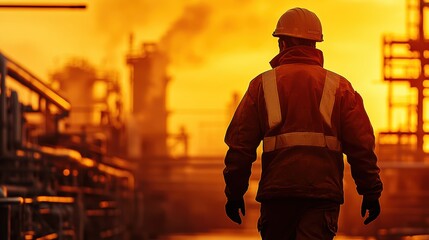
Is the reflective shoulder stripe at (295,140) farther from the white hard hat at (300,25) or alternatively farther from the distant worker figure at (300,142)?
the white hard hat at (300,25)

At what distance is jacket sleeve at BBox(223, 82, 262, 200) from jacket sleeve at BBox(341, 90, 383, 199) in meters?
0.44

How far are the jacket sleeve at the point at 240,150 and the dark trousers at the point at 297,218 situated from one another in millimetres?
169

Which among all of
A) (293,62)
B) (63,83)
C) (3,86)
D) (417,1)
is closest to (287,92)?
(293,62)

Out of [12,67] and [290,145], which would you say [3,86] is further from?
[290,145]

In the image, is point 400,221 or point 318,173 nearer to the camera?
point 318,173

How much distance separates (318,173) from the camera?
6.68 m

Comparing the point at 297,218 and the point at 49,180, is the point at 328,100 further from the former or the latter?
the point at 49,180

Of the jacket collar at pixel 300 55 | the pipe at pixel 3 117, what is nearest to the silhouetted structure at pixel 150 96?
the pipe at pixel 3 117

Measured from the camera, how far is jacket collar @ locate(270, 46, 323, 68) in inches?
272

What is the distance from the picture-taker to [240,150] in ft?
22.0

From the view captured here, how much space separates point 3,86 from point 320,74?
1619 cm

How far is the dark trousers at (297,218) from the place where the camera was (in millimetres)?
6613

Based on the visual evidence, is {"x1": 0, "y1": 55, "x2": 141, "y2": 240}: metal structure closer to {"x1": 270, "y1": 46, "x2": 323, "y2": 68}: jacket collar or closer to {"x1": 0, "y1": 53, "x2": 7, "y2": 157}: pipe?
{"x1": 0, "y1": 53, "x2": 7, "y2": 157}: pipe

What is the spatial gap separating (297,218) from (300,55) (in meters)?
0.84
